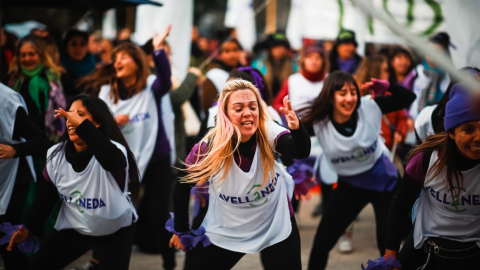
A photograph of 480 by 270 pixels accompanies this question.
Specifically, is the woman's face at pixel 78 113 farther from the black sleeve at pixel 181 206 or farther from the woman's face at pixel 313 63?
the woman's face at pixel 313 63

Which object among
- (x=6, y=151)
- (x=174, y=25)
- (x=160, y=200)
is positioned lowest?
(x=160, y=200)

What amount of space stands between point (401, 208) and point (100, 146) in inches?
75.7

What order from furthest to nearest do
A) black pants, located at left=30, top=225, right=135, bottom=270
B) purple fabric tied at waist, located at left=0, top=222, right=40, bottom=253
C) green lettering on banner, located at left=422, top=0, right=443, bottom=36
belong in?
green lettering on banner, located at left=422, top=0, right=443, bottom=36, purple fabric tied at waist, located at left=0, top=222, right=40, bottom=253, black pants, located at left=30, top=225, right=135, bottom=270

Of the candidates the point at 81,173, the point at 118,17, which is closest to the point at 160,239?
the point at 81,173

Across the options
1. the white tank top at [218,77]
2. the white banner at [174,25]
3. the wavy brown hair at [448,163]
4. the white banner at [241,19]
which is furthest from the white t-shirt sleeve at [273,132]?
the white banner at [241,19]

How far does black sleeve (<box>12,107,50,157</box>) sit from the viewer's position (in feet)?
16.3

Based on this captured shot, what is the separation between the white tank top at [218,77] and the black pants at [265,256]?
10.1 ft

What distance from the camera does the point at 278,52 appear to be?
9320mm

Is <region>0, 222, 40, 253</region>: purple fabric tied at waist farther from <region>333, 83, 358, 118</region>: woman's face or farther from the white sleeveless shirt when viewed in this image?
<region>333, 83, 358, 118</region>: woman's face

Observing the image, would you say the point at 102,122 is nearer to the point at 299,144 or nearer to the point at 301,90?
the point at 299,144

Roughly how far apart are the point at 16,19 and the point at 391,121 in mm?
6849

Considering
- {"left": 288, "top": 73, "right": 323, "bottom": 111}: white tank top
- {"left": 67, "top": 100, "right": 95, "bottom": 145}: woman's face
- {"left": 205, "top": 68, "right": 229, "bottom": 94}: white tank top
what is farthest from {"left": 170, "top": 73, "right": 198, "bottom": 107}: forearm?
{"left": 67, "top": 100, "right": 95, "bottom": 145}: woman's face

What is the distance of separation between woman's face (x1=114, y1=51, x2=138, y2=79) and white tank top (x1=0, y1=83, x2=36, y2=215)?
110cm

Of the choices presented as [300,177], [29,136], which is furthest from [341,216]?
[29,136]
